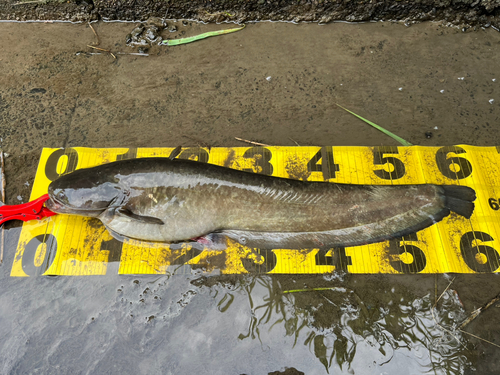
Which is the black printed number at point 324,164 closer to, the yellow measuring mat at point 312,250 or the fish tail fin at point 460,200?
the yellow measuring mat at point 312,250

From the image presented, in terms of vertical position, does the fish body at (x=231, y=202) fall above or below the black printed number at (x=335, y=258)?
above

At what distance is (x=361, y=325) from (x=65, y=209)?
275cm

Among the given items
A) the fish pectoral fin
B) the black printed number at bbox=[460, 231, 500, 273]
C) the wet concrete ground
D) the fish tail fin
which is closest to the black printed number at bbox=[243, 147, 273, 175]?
the wet concrete ground

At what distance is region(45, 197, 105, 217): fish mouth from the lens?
2.64 m

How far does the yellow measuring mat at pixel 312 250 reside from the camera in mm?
2693

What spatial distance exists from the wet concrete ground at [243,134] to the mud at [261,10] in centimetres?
13

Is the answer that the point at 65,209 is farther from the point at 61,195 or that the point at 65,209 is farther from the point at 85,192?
the point at 85,192

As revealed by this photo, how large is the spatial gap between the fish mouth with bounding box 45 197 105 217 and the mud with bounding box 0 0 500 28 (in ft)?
8.71

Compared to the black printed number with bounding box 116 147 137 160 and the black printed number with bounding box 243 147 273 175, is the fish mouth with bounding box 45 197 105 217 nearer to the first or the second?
the black printed number with bounding box 116 147 137 160

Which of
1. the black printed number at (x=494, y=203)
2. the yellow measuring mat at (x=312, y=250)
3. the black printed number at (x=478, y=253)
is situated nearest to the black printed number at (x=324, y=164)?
the yellow measuring mat at (x=312, y=250)

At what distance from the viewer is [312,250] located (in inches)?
109

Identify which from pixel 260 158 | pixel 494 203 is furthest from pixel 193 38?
pixel 494 203

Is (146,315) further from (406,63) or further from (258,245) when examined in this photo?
(406,63)

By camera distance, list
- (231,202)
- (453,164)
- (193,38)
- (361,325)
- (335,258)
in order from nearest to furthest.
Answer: (361,325) < (231,202) < (335,258) < (453,164) < (193,38)
